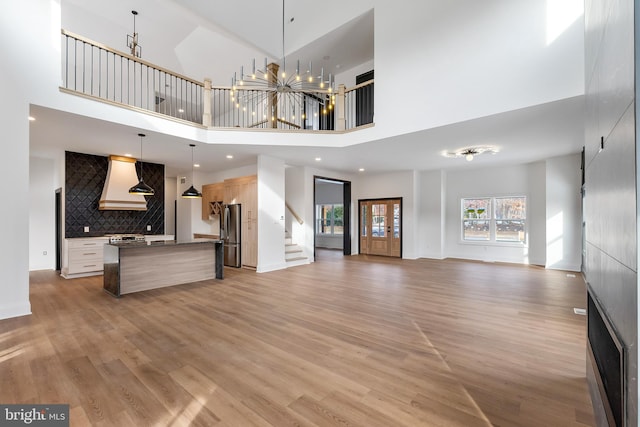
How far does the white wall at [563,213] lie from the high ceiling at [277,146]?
63cm

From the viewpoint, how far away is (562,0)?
3607 mm

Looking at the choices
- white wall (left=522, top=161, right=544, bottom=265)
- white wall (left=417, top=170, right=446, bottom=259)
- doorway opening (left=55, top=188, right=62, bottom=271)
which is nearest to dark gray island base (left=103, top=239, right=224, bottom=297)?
doorway opening (left=55, top=188, right=62, bottom=271)

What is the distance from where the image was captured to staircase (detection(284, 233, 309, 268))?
25.4 ft

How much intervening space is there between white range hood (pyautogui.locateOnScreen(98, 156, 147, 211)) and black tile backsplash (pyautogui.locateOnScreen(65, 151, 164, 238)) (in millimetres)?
207

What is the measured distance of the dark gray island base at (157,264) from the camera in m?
4.90

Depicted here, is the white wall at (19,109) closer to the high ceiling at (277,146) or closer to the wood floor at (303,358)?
the high ceiling at (277,146)

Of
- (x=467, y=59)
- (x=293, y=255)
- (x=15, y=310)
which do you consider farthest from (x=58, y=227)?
(x=467, y=59)

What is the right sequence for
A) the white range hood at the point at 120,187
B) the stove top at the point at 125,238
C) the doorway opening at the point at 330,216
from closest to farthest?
the stove top at the point at 125,238 → the white range hood at the point at 120,187 → the doorway opening at the point at 330,216

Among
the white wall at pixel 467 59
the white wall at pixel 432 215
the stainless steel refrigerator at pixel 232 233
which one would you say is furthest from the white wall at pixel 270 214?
the white wall at pixel 432 215

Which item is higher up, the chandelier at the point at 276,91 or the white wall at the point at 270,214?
the chandelier at the point at 276,91

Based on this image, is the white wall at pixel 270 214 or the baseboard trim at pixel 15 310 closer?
the baseboard trim at pixel 15 310

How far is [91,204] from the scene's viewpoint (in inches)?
271

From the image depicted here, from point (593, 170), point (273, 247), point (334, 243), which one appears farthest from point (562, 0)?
point (334, 243)

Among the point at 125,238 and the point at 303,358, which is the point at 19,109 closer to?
the point at 125,238
